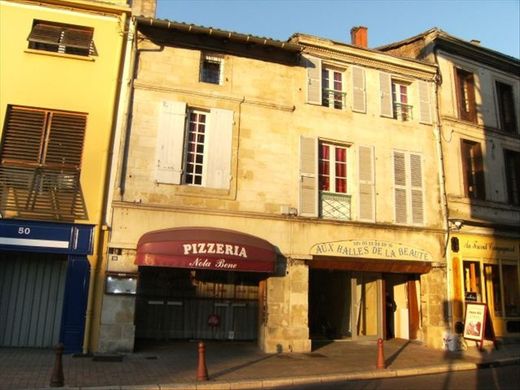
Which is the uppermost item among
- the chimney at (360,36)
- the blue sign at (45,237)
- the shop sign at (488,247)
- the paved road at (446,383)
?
the chimney at (360,36)

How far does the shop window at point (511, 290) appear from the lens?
14258mm

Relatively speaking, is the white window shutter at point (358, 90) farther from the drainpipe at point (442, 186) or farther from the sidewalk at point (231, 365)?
the sidewalk at point (231, 365)

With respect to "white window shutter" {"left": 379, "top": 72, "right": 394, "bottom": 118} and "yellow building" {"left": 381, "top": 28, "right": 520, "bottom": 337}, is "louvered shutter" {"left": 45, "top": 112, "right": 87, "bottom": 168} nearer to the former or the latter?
"white window shutter" {"left": 379, "top": 72, "right": 394, "bottom": 118}

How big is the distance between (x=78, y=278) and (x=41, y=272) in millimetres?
1213

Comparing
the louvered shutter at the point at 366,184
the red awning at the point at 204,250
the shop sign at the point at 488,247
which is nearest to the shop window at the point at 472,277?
the shop sign at the point at 488,247

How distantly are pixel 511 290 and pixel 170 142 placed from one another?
36.7ft

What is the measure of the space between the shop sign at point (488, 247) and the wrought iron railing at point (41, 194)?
10.4 m

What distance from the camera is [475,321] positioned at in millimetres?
12562

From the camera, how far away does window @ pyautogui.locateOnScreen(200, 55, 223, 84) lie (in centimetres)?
1242

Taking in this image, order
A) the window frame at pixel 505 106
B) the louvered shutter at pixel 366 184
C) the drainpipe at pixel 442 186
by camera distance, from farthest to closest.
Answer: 1. the window frame at pixel 505 106
2. the drainpipe at pixel 442 186
3. the louvered shutter at pixel 366 184

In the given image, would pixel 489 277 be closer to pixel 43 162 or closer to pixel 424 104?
pixel 424 104

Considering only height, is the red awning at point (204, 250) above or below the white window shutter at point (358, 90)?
below

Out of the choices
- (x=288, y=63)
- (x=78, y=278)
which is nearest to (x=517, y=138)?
(x=288, y=63)

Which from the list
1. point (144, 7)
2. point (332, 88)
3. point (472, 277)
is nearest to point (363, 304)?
point (472, 277)
